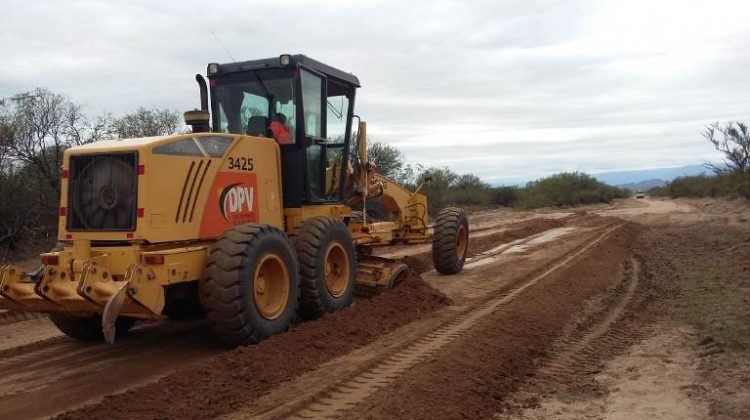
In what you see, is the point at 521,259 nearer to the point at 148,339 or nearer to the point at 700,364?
the point at 700,364

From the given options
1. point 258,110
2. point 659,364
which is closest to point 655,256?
point 659,364

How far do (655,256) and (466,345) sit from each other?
9413 mm

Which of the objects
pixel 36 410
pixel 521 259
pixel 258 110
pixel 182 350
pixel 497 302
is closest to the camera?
pixel 36 410

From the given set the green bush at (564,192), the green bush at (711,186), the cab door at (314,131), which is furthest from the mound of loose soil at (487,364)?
the green bush at (564,192)

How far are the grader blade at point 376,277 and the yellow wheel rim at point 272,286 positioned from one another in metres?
2.19

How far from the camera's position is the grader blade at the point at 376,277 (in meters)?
8.50

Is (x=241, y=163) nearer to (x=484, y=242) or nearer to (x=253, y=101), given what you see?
(x=253, y=101)

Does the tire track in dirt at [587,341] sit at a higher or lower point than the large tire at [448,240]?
lower

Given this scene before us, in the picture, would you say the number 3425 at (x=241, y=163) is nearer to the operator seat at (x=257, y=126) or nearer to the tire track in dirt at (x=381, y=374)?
the operator seat at (x=257, y=126)

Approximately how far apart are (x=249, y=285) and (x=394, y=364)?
1439 millimetres

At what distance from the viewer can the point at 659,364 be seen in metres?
6.00

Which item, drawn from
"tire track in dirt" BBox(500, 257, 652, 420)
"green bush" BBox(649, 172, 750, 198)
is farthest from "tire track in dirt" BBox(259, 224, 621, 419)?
"green bush" BBox(649, 172, 750, 198)

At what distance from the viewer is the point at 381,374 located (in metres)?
Result: 5.32

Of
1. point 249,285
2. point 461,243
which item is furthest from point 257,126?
point 461,243
